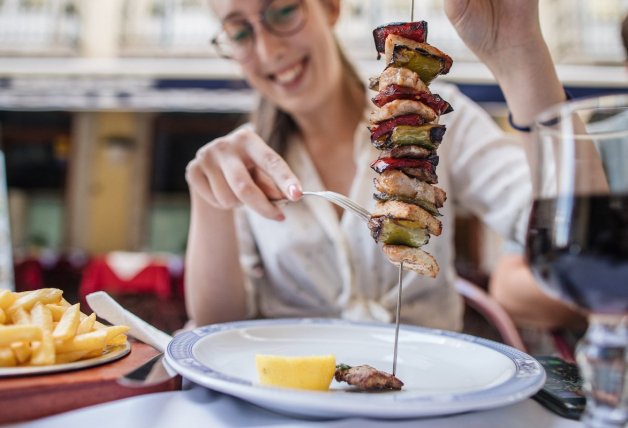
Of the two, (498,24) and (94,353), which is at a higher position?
(498,24)

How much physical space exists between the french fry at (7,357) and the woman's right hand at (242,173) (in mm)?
472

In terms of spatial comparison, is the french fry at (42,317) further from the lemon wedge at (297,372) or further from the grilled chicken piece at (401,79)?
the grilled chicken piece at (401,79)

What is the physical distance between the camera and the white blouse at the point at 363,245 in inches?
62.9

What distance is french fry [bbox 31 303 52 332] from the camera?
27.7 inches

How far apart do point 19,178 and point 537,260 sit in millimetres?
8364

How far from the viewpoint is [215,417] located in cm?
61

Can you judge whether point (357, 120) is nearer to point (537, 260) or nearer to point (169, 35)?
point (537, 260)

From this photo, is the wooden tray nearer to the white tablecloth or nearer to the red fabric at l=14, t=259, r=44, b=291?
the white tablecloth

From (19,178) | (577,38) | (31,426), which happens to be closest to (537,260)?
(31,426)

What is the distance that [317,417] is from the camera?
599mm

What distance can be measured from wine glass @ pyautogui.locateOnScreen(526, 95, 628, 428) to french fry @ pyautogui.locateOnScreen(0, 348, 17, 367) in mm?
611

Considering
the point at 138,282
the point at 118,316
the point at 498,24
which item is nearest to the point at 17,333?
the point at 118,316

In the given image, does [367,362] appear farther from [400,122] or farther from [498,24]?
[498,24]

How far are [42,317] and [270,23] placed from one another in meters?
1.10
